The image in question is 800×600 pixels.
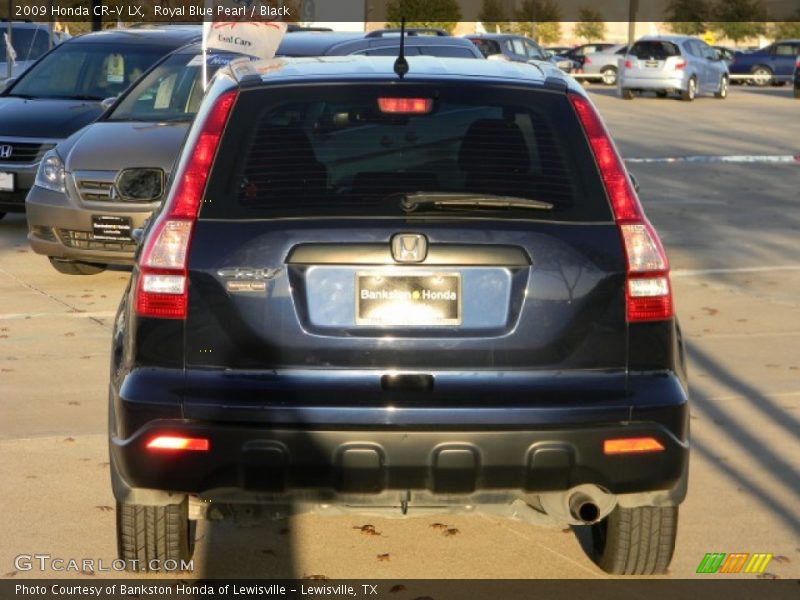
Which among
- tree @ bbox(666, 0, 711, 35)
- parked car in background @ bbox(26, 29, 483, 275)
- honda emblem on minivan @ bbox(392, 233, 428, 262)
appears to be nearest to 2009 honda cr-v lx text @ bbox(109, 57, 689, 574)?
honda emblem on minivan @ bbox(392, 233, 428, 262)

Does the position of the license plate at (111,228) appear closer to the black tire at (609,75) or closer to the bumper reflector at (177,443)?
the bumper reflector at (177,443)

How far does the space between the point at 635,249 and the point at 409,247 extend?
71 centimetres

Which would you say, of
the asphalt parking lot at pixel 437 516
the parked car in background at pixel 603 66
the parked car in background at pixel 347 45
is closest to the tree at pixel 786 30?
the parked car in background at pixel 603 66

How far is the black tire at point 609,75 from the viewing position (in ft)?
173

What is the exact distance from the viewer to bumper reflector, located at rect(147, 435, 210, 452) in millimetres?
4523

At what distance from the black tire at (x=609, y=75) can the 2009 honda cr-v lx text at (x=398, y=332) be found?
4896 cm

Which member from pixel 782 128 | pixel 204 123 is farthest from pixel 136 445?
pixel 782 128

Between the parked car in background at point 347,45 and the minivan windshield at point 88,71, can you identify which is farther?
the minivan windshield at point 88,71

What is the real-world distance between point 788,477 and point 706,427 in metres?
0.90

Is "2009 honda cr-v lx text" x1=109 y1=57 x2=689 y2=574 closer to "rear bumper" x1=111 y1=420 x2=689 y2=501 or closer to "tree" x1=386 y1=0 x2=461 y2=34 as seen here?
"rear bumper" x1=111 y1=420 x2=689 y2=501

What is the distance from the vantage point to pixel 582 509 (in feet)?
15.7

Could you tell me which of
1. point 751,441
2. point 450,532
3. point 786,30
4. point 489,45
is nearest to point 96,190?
point 751,441

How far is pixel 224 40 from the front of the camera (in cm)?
1341

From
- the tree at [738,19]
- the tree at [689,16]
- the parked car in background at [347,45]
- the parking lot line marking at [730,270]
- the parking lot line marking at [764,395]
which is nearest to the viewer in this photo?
the parking lot line marking at [764,395]
